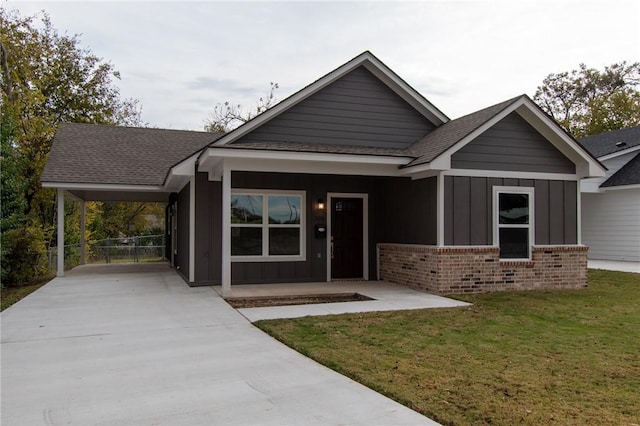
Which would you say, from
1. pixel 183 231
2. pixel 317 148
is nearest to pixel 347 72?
pixel 317 148

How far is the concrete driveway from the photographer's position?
3.87 m

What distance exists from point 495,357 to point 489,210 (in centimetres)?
562

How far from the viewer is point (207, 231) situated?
1144 centimetres

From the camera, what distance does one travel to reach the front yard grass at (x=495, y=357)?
3988 mm

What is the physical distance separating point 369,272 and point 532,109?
5337mm

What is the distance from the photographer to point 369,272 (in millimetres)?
12602

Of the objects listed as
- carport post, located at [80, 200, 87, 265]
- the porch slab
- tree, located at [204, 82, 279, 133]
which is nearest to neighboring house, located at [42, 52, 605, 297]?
the porch slab

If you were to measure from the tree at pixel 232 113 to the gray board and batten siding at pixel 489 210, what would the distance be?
23831 millimetres

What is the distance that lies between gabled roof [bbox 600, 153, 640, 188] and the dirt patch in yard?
12942 mm

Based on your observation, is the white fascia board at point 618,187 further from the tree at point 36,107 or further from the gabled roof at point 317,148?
Answer: the tree at point 36,107

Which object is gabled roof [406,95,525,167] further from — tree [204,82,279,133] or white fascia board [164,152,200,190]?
tree [204,82,279,133]

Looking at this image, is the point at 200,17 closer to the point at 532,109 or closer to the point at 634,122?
the point at 532,109

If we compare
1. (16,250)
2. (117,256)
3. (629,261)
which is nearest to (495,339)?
(16,250)

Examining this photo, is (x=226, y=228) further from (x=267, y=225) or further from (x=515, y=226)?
(x=515, y=226)
